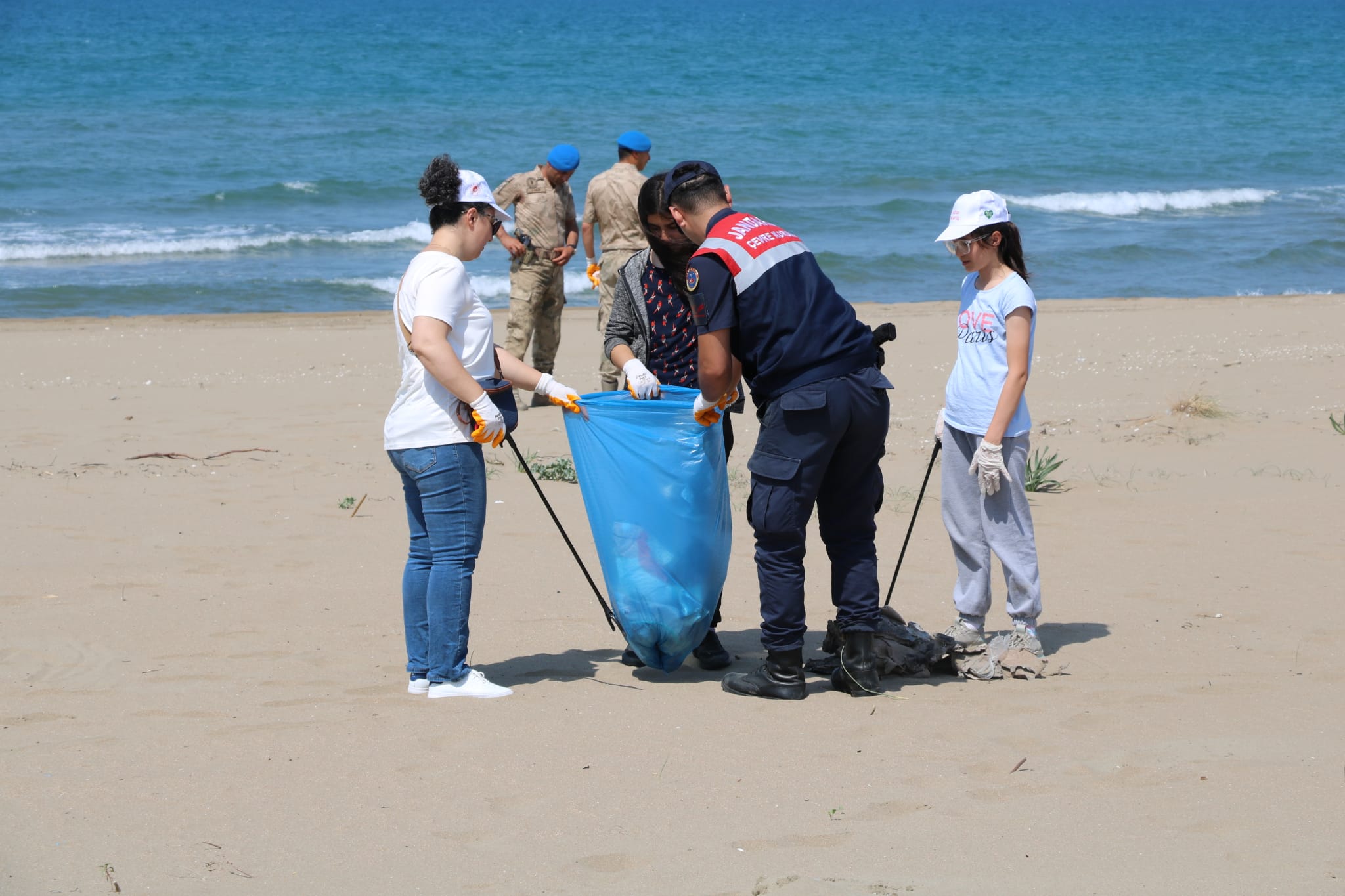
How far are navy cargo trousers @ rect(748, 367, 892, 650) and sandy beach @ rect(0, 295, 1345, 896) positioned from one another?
31 cm

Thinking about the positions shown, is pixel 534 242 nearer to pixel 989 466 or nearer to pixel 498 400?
pixel 498 400

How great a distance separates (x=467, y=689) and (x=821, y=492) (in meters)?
1.28

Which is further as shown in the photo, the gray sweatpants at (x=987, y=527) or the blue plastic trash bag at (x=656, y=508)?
the gray sweatpants at (x=987, y=527)

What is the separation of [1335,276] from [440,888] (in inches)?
640

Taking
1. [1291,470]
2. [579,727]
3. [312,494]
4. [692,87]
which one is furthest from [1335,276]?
[692,87]

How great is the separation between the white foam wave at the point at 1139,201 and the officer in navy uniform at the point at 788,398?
19044mm

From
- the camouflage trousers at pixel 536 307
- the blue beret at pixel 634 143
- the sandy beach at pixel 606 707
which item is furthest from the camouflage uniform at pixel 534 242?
the sandy beach at pixel 606 707

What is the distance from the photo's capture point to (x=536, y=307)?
352 inches

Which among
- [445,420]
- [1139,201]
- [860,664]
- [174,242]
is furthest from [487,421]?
[1139,201]

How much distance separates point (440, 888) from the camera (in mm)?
2891

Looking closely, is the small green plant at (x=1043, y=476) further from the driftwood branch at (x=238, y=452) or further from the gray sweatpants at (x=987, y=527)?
the driftwood branch at (x=238, y=452)

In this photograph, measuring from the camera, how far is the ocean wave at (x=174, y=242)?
17.2 meters

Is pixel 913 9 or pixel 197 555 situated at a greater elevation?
pixel 913 9

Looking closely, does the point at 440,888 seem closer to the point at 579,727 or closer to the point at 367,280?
the point at 579,727
